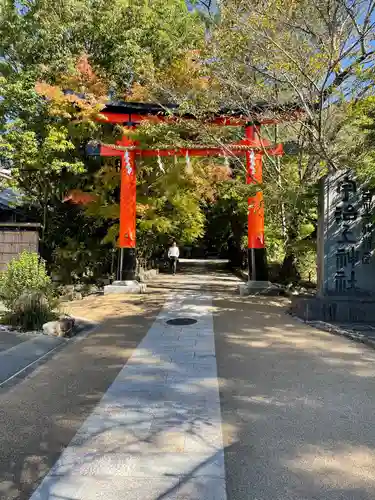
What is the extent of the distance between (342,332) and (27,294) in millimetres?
5731

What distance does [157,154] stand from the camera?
1465 cm

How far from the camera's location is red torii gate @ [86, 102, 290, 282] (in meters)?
13.5

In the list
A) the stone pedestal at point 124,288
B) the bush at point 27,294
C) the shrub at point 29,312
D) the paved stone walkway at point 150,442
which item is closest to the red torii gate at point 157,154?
the stone pedestal at point 124,288

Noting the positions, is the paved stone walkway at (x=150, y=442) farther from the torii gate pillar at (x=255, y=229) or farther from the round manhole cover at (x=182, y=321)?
the torii gate pillar at (x=255, y=229)

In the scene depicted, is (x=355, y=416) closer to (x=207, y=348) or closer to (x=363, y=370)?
(x=363, y=370)

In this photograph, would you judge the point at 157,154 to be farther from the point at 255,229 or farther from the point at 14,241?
the point at 14,241

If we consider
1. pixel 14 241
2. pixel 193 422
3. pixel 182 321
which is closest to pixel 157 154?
pixel 14 241

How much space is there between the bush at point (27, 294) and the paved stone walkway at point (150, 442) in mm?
2685

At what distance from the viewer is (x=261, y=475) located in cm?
315

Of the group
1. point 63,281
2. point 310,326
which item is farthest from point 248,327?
point 63,281

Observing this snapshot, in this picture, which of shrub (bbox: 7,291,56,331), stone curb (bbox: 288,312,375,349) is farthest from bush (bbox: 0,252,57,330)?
stone curb (bbox: 288,312,375,349)

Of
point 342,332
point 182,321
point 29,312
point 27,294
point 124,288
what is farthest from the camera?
point 124,288

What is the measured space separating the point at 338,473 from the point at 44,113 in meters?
15.0

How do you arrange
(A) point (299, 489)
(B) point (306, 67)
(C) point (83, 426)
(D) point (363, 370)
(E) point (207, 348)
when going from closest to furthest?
(A) point (299, 489), (C) point (83, 426), (D) point (363, 370), (E) point (207, 348), (B) point (306, 67)
